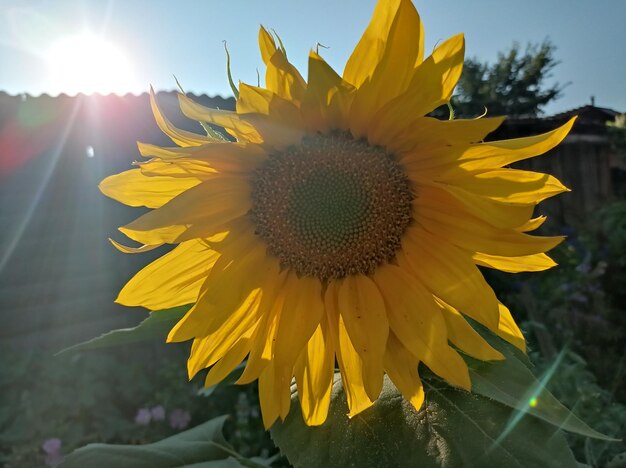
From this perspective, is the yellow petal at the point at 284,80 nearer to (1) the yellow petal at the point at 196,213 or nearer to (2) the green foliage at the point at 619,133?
(1) the yellow petal at the point at 196,213

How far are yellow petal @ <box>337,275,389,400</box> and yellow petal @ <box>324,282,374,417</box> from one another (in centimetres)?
1

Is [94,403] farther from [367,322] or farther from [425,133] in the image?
[425,133]

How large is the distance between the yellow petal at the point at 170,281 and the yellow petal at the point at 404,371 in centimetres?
28

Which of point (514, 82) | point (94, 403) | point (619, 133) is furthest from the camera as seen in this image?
point (514, 82)

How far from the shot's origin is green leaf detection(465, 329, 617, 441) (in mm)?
593

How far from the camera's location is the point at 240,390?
3.46 metres

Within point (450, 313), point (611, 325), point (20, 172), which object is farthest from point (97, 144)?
point (450, 313)

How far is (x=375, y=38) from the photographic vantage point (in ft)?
2.13

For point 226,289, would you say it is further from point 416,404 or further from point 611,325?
point 611,325

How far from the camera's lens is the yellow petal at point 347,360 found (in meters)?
0.72

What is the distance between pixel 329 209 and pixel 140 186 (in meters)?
0.29

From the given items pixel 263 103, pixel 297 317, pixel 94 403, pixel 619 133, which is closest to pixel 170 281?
pixel 297 317

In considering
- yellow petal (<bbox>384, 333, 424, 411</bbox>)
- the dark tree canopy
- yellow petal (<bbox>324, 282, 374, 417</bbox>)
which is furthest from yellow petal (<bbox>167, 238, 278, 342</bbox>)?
the dark tree canopy

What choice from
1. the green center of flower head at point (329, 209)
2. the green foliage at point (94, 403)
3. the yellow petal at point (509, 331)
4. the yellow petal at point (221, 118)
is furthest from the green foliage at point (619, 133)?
the yellow petal at point (221, 118)
